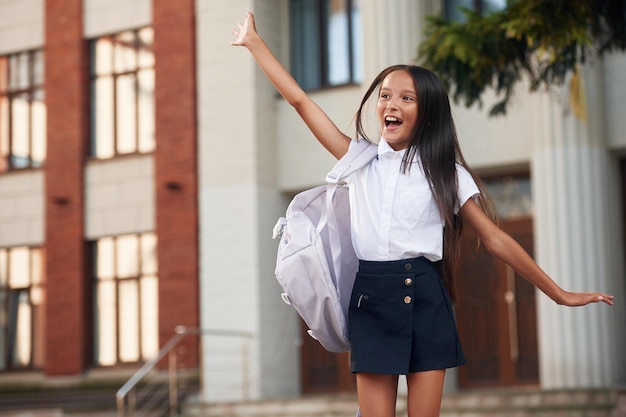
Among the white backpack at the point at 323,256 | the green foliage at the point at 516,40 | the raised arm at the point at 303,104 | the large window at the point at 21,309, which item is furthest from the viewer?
the large window at the point at 21,309

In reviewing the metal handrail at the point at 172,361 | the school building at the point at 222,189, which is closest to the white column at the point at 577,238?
the school building at the point at 222,189

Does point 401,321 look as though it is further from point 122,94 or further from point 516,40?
point 122,94

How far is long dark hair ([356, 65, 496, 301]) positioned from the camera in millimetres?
4297

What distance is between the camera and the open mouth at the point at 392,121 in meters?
4.33

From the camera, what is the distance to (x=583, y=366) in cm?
1569

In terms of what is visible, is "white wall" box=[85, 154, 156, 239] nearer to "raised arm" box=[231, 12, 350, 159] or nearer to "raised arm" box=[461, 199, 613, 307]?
"raised arm" box=[231, 12, 350, 159]

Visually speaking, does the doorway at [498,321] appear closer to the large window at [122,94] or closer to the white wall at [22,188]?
the large window at [122,94]

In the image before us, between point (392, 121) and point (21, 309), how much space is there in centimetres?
1851

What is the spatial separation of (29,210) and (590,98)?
1076 cm

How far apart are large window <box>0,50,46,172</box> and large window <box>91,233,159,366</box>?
235cm

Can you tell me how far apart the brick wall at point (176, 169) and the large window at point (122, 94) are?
487 mm

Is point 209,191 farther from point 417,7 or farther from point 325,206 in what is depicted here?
point 325,206

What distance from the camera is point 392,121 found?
434 cm

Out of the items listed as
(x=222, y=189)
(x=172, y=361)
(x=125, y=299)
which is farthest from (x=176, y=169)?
(x=172, y=361)
